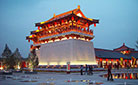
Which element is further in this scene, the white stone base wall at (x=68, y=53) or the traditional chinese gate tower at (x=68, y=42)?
the traditional chinese gate tower at (x=68, y=42)

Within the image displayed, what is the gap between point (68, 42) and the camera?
4006cm

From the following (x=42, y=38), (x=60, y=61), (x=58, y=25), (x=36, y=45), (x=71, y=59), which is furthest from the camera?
(x=36, y=45)

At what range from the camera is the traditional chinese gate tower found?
3931 centimetres

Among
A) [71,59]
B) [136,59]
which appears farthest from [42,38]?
[136,59]

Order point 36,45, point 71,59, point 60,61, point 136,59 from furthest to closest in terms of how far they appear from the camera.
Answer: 1. point 136,59
2. point 36,45
3. point 60,61
4. point 71,59

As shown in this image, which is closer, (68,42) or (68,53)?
(68,53)

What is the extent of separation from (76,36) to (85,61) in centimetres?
670

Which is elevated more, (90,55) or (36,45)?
(36,45)

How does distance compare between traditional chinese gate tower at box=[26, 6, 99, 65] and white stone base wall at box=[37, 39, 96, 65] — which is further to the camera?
traditional chinese gate tower at box=[26, 6, 99, 65]

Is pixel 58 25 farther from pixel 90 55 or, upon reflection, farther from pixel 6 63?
pixel 6 63

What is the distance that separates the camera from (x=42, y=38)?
48.1m

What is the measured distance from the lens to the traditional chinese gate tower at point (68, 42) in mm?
39312

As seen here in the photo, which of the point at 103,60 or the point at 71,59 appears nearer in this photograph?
the point at 71,59

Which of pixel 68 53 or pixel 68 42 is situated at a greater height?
pixel 68 42
